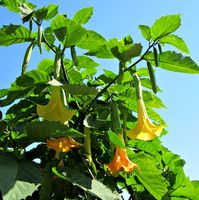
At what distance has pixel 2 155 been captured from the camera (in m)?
1.75

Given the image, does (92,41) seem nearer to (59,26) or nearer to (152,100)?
(59,26)

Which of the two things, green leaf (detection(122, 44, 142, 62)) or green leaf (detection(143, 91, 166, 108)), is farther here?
green leaf (detection(143, 91, 166, 108))

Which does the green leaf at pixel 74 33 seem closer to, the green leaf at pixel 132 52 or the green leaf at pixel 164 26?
the green leaf at pixel 132 52

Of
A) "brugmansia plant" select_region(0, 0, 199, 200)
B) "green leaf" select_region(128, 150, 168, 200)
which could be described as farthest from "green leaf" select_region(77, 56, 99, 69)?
"green leaf" select_region(128, 150, 168, 200)

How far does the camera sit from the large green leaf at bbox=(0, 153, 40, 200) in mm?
1467

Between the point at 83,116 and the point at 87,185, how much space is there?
0.54 m

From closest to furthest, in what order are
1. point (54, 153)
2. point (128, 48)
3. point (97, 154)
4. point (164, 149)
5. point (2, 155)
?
1. point (2, 155)
2. point (128, 48)
3. point (54, 153)
4. point (97, 154)
5. point (164, 149)

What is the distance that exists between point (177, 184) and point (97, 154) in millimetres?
475

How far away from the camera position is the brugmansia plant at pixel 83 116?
1.81 m

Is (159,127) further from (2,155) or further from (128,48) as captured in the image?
(2,155)

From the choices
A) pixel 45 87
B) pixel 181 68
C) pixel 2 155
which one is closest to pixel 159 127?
pixel 181 68

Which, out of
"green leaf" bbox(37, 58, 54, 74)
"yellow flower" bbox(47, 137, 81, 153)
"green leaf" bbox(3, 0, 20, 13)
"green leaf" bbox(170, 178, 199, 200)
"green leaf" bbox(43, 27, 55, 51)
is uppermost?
"green leaf" bbox(3, 0, 20, 13)

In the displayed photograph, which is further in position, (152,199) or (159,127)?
(152,199)

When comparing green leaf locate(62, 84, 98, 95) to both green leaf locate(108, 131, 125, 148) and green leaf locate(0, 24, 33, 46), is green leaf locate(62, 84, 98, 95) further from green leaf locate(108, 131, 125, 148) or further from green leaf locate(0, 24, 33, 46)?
green leaf locate(0, 24, 33, 46)
